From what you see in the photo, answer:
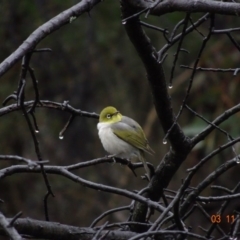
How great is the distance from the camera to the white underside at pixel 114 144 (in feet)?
16.8

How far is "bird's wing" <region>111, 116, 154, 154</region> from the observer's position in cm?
520

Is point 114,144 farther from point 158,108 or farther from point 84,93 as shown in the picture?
point 84,93

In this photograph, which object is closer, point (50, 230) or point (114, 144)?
point (50, 230)

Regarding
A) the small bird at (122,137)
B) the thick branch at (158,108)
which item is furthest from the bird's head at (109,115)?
the thick branch at (158,108)

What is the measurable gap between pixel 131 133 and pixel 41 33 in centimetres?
300

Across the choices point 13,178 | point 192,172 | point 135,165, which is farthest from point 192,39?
point 192,172

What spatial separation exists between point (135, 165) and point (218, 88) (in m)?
5.31

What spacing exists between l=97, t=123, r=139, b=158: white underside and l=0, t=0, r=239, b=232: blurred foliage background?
383cm

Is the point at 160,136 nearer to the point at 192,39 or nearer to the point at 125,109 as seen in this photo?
the point at 125,109

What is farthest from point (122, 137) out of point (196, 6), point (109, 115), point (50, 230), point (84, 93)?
point (84, 93)

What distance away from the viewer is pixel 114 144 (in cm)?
521

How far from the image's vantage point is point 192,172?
251cm

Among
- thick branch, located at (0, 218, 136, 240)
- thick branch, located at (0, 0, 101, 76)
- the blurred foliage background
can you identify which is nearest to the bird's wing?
thick branch, located at (0, 218, 136, 240)

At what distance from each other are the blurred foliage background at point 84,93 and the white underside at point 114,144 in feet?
12.6
